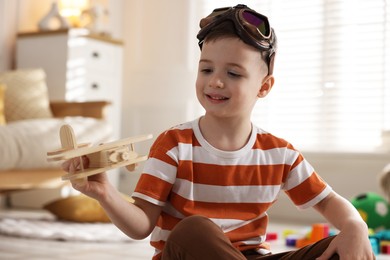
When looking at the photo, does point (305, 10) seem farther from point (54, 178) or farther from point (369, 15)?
point (54, 178)

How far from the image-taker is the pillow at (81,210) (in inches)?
129

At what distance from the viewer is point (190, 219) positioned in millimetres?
1141

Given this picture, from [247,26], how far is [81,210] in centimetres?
220

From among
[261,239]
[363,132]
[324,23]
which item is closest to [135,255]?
[261,239]

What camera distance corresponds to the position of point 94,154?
1.06 metres

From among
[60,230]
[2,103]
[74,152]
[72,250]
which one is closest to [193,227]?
[74,152]

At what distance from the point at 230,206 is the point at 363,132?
2.79 m

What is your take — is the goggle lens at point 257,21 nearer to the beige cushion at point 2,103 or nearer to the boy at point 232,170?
the boy at point 232,170

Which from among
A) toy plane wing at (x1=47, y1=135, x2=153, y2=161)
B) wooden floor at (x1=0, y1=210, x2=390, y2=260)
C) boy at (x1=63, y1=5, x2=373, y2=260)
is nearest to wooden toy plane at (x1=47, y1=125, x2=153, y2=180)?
toy plane wing at (x1=47, y1=135, x2=153, y2=161)

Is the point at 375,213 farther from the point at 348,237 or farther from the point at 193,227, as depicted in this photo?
the point at 193,227

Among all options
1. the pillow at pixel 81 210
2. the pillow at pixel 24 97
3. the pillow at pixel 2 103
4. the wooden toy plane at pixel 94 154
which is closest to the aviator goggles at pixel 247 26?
the wooden toy plane at pixel 94 154

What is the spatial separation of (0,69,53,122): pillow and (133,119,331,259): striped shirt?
2.50 meters

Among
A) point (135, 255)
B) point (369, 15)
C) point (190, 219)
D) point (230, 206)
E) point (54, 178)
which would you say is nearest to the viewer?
point (190, 219)

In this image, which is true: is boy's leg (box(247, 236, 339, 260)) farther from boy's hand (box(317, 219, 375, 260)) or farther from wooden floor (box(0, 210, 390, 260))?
wooden floor (box(0, 210, 390, 260))
